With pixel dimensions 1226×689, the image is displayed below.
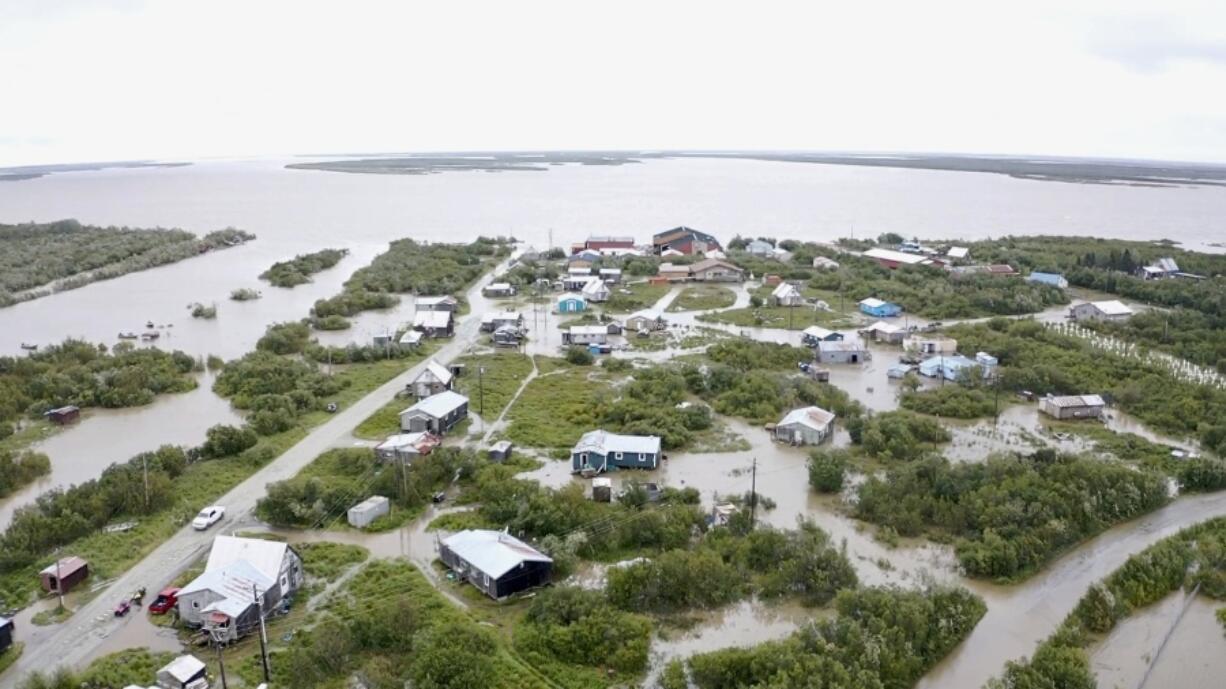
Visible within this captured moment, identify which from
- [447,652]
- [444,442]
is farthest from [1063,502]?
[444,442]

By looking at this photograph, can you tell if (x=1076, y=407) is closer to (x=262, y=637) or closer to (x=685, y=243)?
(x=262, y=637)

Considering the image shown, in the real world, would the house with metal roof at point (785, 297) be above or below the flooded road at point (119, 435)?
above

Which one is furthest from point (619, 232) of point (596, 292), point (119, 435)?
point (119, 435)

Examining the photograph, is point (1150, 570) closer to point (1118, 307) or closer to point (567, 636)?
point (567, 636)

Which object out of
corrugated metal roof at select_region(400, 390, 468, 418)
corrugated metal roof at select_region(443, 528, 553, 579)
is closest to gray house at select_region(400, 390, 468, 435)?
corrugated metal roof at select_region(400, 390, 468, 418)

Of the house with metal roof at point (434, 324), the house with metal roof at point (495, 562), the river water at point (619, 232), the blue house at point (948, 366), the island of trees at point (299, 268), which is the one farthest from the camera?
the island of trees at point (299, 268)

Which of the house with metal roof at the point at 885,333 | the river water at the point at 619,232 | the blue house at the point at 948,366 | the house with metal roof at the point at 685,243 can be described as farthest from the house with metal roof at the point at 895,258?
the blue house at the point at 948,366

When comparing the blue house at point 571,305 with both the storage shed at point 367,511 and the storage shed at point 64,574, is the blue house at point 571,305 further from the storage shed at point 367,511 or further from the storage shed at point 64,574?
the storage shed at point 64,574
